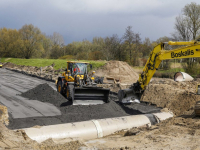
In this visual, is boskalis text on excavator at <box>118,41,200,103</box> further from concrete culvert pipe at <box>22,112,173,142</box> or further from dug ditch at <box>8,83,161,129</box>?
concrete culvert pipe at <box>22,112,173,142</box>

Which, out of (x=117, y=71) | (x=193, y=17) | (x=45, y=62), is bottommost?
(x=117, y=71)

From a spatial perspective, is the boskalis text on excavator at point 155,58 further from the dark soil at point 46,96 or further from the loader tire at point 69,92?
the dark soil at point 46,96

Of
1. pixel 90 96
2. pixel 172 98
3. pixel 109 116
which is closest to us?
pixel 109 116

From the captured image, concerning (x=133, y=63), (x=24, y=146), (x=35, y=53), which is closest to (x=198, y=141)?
(x=24, y=146)

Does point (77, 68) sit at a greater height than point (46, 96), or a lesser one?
greater

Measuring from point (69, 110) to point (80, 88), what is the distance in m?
1.28

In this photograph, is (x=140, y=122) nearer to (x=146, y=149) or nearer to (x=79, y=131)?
(x=79, y=131)

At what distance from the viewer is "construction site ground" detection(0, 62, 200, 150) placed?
505 cm

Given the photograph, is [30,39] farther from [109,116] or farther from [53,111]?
[109,116]

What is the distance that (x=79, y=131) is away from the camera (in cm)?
646

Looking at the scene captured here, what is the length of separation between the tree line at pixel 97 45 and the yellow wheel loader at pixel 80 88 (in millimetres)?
16595

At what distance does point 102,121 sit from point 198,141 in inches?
120

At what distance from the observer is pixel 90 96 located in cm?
1051

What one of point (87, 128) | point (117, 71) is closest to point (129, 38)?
point (117, 71)
